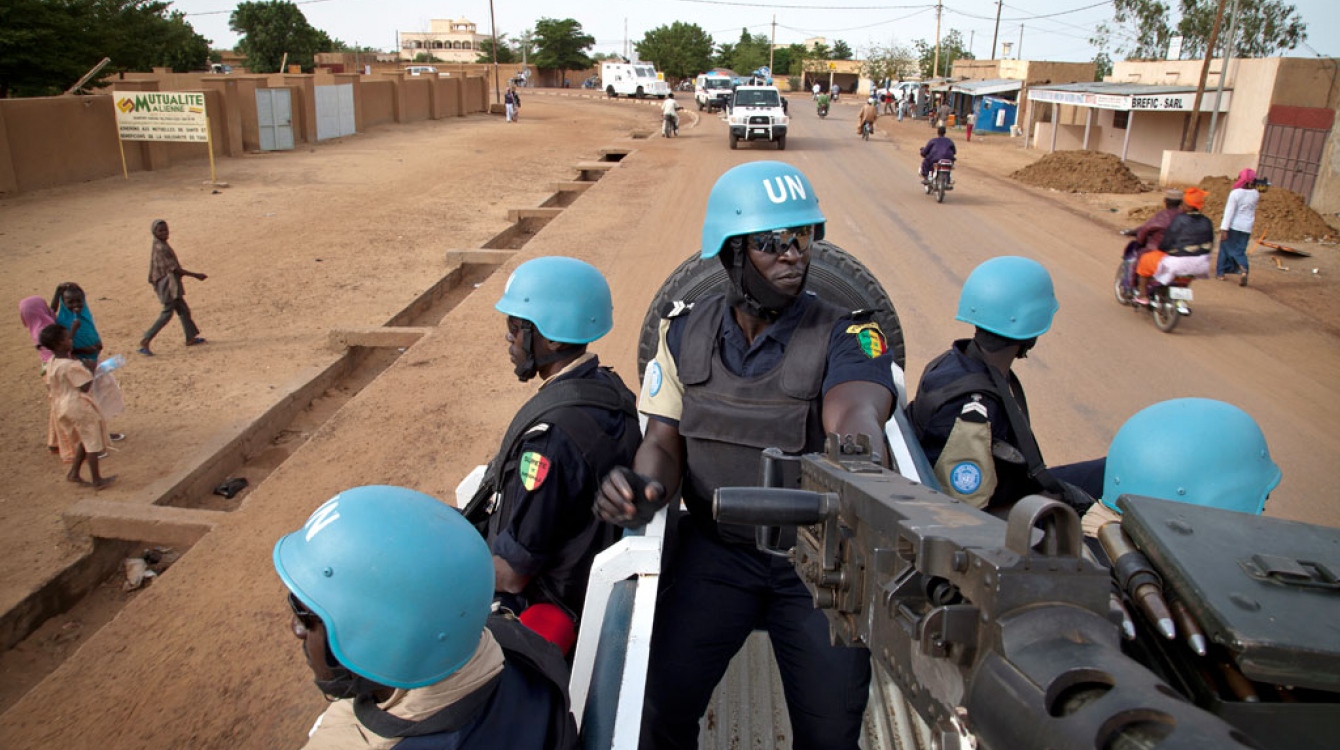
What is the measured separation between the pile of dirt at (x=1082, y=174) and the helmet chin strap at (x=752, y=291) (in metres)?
20.0

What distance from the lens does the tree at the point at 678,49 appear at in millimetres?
95625

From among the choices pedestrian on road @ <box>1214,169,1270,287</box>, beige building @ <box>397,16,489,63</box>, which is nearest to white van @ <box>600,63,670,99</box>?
pedestrian on road @ <box>1214,169,1270,287</box>

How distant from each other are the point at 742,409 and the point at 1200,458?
1341 mm

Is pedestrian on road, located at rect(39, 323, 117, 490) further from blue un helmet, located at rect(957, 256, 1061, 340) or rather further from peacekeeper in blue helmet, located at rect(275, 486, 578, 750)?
blue un helmet, located at rect(957, 256, 1061, 340)

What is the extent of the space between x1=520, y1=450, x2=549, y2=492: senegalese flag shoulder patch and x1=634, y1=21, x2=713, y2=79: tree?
96907mm

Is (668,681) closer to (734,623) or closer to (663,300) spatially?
(734,623)

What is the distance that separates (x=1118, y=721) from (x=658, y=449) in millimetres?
1927

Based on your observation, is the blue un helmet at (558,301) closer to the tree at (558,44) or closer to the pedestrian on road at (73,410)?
the pedestrian on road at (73,410)

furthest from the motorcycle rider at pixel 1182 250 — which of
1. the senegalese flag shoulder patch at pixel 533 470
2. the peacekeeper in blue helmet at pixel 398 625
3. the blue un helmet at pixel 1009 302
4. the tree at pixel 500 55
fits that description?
the tree at pixel 500 55

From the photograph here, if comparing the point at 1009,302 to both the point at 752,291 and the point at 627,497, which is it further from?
the point at 627,497

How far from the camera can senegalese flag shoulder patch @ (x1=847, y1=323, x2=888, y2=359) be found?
2.54 m

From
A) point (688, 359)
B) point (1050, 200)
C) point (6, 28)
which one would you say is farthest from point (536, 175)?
point (688, 359)

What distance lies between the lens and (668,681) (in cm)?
257

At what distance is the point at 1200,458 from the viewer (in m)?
2.53
